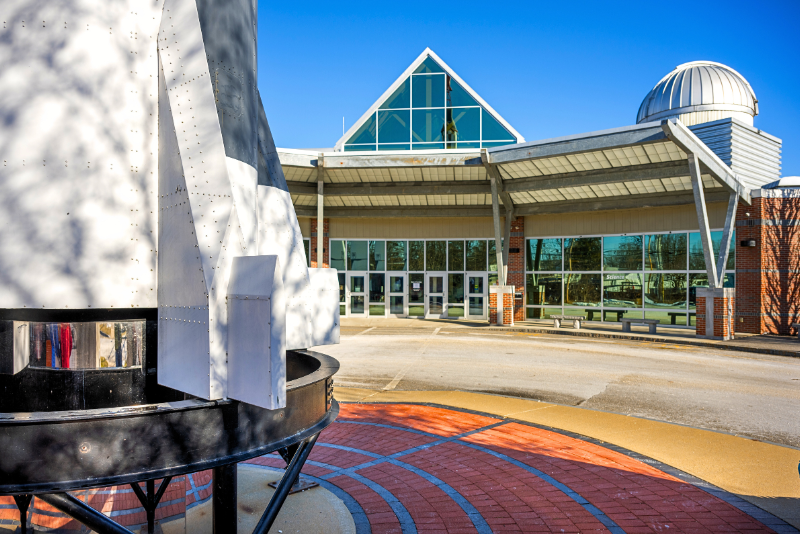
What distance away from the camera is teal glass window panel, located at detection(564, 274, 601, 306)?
80.4ft

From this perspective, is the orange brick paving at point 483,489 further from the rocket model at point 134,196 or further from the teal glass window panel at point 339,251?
the teal glass window panel at point 339,251

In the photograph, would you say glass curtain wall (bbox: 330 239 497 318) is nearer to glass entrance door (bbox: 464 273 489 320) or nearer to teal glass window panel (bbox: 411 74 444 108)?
glass entrance door (bbox: 464 273 489 320)

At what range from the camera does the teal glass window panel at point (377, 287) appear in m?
27.7

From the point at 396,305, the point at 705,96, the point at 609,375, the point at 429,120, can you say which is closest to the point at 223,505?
the point at 609,375

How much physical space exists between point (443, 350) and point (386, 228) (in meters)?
12.5

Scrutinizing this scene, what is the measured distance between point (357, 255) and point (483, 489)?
23.0 metres

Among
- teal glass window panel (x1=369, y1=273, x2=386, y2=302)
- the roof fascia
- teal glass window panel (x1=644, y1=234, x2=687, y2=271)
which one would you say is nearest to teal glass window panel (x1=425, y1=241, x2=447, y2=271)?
teal glass window panel (x1=369, y1=273, x2=386, y2=302)

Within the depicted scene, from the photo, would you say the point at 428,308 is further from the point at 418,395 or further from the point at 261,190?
the point at 261,190

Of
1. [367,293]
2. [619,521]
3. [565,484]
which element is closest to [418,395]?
[565,484]

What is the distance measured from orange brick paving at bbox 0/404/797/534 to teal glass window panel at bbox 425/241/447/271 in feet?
65.9

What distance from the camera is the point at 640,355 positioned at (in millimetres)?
15297

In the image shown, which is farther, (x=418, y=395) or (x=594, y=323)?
(x=594, y=323)

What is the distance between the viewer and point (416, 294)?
27.5 meters

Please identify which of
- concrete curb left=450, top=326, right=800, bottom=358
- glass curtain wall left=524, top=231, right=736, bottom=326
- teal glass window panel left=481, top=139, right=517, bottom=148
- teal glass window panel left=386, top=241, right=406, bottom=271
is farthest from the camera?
teal glass window panel left=386, top=241, right=406, bottom=271
